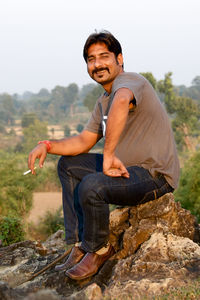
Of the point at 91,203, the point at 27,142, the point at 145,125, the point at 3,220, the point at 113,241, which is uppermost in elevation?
the point at 145,125

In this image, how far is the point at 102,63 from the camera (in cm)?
318

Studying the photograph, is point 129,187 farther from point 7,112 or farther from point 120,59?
point 7,112

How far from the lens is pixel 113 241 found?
345cm

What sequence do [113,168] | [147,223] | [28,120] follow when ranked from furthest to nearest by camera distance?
[28,120] → [147,223] → [113,168]

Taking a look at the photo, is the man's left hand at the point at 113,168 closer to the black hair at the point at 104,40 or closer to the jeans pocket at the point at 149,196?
the jeans pocket at the point at 149,196

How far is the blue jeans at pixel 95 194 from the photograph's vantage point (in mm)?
2881

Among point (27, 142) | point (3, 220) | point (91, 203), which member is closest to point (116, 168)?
point (91, 203)

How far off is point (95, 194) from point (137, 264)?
608 mm

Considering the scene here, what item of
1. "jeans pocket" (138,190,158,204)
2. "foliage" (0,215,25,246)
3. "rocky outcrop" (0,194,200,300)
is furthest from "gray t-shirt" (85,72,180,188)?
"foliage" (0,215,25,246)

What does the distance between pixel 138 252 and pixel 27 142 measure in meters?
47.1

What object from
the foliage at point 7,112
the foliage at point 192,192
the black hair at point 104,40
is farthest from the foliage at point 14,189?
the foliage at point 7,112

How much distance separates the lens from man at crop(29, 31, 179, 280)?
2.88 m

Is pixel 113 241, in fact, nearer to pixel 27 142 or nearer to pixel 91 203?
pixel 91 203

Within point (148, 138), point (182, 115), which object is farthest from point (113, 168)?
point (182, 115)
